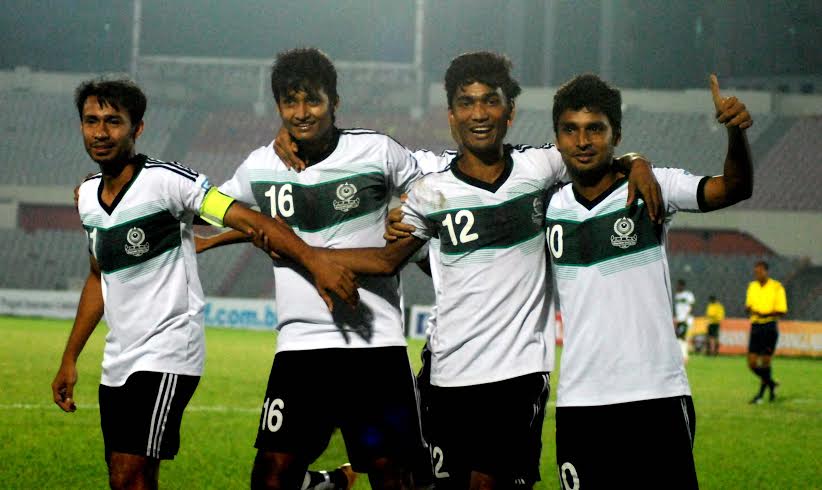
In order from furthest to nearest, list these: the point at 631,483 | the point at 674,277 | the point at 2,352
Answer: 1. the point at 674,277
2. the point at 2,352
3. the point at 631,483

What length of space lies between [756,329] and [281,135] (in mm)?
12214

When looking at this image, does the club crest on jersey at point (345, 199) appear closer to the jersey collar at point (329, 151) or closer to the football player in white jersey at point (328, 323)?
the football player in white jersey at point (328, 323)

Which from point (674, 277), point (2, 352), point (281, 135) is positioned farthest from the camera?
point (674, 277)

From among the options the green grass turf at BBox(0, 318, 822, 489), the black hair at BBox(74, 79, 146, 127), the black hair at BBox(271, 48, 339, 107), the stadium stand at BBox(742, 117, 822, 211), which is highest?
the stadium stand at BBox(742, 117, 822, 211)

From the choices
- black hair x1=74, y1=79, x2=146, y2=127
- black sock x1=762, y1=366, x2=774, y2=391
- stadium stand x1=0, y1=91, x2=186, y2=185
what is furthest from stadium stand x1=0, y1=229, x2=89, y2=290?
black hair x1=74, y1=79, x2=146, y2=127

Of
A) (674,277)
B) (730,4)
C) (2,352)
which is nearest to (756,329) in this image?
(2,352)

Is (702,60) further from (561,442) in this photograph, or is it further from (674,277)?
(561,442)

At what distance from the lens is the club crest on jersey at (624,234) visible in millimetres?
4195

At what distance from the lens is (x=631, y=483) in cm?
407

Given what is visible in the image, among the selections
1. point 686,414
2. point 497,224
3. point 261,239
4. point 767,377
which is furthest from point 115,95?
point 767,377

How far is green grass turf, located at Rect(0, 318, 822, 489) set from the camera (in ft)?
25.9

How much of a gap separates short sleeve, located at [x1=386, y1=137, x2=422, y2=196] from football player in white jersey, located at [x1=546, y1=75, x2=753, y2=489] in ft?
2.77

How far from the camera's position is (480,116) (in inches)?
183

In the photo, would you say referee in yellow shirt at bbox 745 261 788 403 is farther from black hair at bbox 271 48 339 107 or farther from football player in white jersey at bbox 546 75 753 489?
black hair at bbox 271 48 339 107
